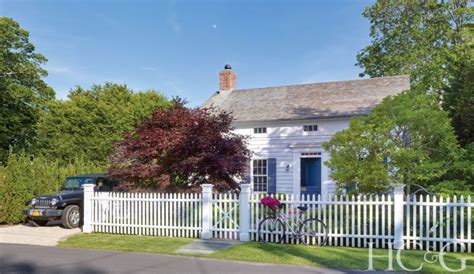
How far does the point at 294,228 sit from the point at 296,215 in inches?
11.9

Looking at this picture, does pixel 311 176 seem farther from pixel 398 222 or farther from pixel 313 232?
pixel 398 222

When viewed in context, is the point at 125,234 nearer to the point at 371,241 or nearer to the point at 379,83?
the point at 371,241

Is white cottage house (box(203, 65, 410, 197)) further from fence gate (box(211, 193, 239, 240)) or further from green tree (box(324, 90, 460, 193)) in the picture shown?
fence gate (box(211, 193, 239, 240))

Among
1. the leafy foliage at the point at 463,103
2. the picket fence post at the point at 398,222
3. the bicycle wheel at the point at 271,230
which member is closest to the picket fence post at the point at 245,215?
the bicycle wheel at the point at 271,230

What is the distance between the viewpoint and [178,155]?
1263cm

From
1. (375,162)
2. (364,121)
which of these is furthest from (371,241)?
(364,121)

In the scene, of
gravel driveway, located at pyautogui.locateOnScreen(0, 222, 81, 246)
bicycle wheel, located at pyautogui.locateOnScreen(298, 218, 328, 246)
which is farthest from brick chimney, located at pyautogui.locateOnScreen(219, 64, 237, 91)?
bicycle wheel, located at pyautogui.locateOnScreen(298, 218, 328, 246)

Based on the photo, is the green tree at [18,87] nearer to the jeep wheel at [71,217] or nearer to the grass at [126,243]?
the jeep wheel at [71,217]

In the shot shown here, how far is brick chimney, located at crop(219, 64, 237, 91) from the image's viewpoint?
889 inches

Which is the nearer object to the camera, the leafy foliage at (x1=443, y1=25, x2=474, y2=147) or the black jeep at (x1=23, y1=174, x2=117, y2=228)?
the black jeep at (x1=23, y1=174, x2=117, y2=228)

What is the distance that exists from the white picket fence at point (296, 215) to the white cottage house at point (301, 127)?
257 inches

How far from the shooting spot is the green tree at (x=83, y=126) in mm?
31469

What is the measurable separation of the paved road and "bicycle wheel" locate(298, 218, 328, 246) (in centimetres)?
251

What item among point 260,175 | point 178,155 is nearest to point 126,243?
point 178,155
